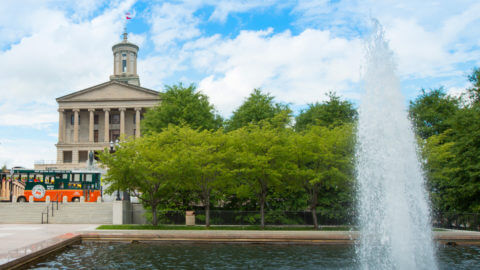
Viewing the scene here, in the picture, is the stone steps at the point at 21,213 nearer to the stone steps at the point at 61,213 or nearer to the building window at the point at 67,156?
the stone steps at the point at 61,213

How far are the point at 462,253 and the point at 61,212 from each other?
2832 cm

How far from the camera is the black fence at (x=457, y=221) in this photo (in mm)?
28812

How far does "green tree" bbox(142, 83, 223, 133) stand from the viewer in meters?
49.0

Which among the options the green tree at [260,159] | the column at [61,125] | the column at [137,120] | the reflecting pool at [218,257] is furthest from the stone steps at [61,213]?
the column at [61,125]

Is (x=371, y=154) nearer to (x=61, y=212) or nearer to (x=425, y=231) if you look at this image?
(x=425, y=231)

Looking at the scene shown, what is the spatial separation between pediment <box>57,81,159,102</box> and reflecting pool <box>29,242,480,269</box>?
68.0 meters

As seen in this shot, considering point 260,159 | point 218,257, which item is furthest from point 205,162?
point 218,257

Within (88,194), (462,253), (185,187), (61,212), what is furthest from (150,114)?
(462,253)

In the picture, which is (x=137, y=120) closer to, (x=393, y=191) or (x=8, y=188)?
(x=8, y=188)

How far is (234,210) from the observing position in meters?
33.2

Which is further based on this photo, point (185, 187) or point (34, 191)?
point (34, 191)

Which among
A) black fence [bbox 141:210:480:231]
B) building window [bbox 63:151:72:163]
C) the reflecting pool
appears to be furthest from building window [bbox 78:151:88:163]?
the reflecting pool

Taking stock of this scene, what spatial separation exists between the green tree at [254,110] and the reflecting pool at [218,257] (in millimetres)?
28349

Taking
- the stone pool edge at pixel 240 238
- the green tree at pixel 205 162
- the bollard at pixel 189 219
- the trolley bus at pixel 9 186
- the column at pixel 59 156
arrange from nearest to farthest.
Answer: the stone pool edge at pixel 240 238
the green tree at pixel 205 162
the bollard at pixel 189 219
the trolley bus at pixel 9 186
the column at pixel 59 156
